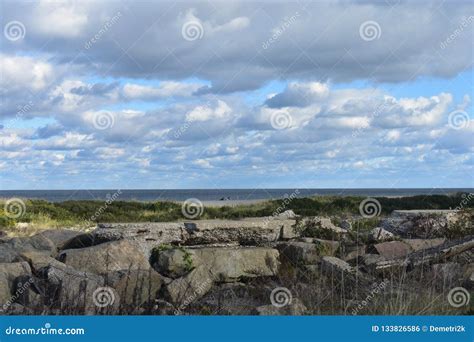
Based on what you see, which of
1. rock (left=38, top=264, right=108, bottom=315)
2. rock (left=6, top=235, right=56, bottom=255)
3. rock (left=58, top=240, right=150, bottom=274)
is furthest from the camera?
rock (left=6, top=235, right=56, bottom=255)

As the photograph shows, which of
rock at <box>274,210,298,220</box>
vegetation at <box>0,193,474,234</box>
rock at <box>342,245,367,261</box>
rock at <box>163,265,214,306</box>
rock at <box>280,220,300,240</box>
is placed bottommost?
rock at <box>163,265,214,306</box>

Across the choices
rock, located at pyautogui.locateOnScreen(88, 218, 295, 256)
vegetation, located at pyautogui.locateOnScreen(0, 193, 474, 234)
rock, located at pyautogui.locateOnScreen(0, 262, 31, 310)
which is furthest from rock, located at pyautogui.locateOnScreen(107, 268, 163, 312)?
vegetation, located at pyautogui.locateOnScreen(0, 193, 474, 234)

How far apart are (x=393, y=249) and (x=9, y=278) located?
7.09 meters

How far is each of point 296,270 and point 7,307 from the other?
4.68 m

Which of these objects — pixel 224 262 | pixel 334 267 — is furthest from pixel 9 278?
pixel 334 267

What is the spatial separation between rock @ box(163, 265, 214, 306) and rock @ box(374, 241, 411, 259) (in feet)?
12.3

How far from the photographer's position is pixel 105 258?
11.2m

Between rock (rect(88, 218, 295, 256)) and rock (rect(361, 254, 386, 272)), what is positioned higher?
rock (rect(88, 218, 295, 256))

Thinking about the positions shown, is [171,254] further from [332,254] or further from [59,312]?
[59,312]

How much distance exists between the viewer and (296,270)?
449 inches

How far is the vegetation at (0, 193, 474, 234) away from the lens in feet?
75.0

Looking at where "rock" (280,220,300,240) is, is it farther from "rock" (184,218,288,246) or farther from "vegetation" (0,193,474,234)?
"vegetation" (0,193,474,234)

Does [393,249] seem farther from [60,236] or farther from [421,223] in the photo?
[60,236]

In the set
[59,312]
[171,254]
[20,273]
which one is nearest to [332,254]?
[171,254]
